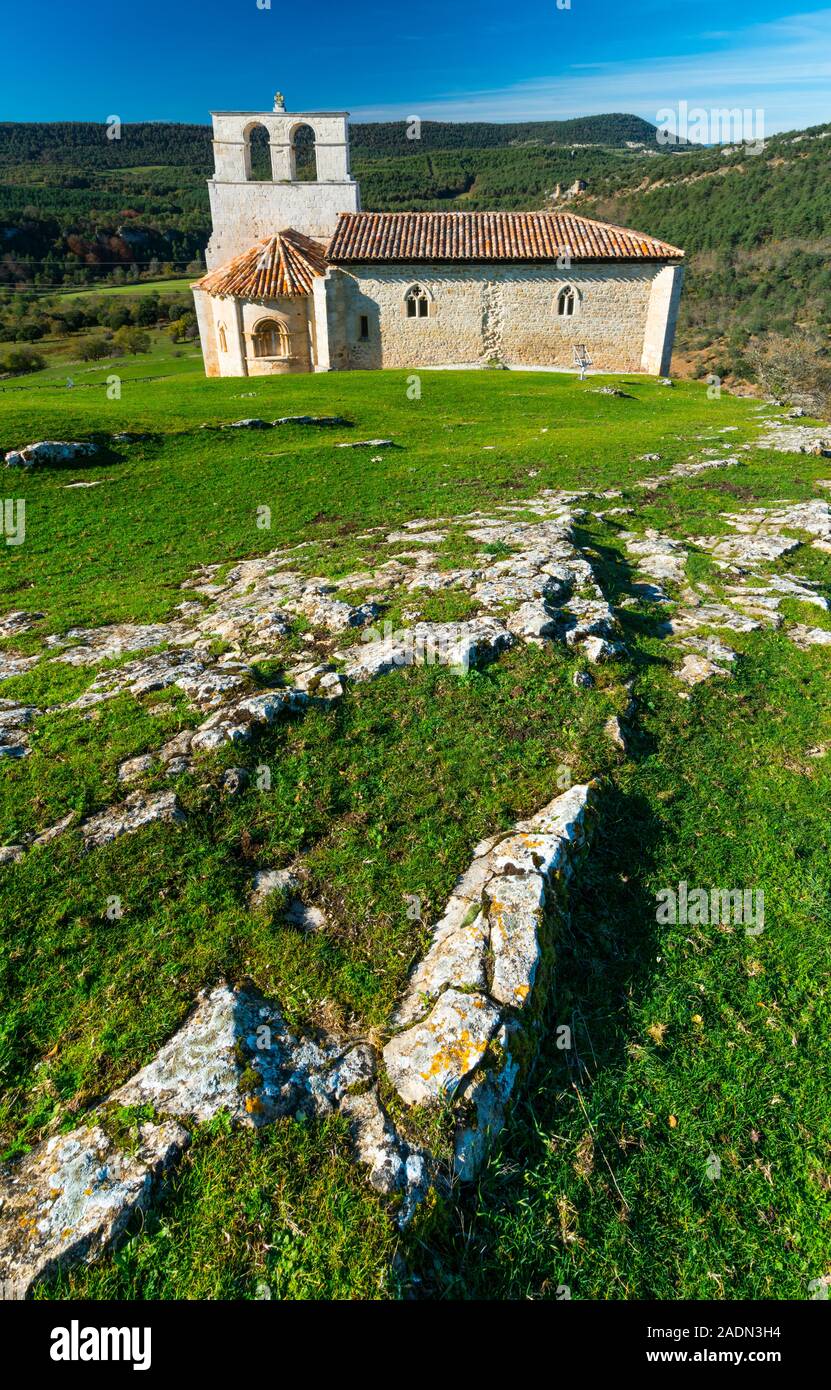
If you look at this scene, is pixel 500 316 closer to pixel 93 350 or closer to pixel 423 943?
pixel 93 350

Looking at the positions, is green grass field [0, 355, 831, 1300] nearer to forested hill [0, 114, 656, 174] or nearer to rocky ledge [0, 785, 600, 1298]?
rocky ledge [0, 785, 600, 1298]

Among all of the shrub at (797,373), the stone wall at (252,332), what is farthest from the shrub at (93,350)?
the shrub at (797,373)

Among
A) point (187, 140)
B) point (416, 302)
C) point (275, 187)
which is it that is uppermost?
point (187, 140)

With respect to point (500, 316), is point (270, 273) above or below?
above

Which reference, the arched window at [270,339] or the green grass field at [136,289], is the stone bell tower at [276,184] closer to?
the arched window at [270,339]

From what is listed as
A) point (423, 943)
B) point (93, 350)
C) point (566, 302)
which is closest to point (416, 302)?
point (566, 302)

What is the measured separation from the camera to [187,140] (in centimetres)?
14888

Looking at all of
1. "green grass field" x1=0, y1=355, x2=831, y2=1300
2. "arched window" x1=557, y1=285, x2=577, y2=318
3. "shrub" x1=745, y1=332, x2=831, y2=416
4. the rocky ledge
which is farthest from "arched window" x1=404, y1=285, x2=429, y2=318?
the rocky ledge

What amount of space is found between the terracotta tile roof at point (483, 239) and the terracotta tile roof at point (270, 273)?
148 cm

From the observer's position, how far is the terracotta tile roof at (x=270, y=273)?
3441 centimetres

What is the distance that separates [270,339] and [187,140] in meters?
157
